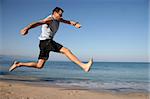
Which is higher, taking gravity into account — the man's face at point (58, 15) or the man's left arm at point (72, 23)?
the man's face at point (58, 15)

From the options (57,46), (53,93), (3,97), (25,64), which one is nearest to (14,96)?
(3,97)

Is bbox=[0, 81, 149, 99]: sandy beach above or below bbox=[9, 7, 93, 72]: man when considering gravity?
below

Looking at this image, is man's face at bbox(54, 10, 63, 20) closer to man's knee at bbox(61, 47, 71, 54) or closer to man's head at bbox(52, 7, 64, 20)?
man's head at bbox(52, 7, 64, 20)

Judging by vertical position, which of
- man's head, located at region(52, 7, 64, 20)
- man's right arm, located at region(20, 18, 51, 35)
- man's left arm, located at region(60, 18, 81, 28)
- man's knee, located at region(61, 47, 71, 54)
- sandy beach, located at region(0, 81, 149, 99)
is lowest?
sandy beach, located at region(0, 81, 149, 99)

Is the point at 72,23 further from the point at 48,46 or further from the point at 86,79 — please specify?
the point at 86,79

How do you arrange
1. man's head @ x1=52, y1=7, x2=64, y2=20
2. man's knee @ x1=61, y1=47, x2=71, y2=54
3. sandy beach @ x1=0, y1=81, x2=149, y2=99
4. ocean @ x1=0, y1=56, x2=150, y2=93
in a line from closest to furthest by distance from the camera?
man's head @ x1=52, y1=7, x2=64, y2=20 < man's knee @ x1=61, y1=47, x2=71, y2=54 < sandy beach @ x1=0, y1=81, x2=149, y2=99 < ocean @ x1=0, y1=56, x2=150, y2=93

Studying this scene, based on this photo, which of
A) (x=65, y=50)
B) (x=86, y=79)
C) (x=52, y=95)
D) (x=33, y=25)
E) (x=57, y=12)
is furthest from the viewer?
(x=86, y=79)

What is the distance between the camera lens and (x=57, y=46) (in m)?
5.38

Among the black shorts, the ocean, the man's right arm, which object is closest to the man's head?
the man's right arm

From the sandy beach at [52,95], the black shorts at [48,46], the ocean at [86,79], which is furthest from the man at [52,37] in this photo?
the ocean at [86,79]

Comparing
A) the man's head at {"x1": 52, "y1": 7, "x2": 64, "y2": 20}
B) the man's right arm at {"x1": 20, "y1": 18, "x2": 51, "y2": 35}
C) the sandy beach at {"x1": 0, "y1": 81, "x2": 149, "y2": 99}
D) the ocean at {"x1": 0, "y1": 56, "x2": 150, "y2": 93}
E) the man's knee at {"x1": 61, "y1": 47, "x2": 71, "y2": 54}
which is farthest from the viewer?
the ocean at {"x1": 0, "y1": 56, "x2": 150, "y2": 93}

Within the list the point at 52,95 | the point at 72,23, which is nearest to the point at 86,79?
the point at 52,95

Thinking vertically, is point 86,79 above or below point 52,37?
below

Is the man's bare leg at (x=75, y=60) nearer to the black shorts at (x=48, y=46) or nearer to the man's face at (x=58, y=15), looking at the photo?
the black shorts at (x=48, y=46)
